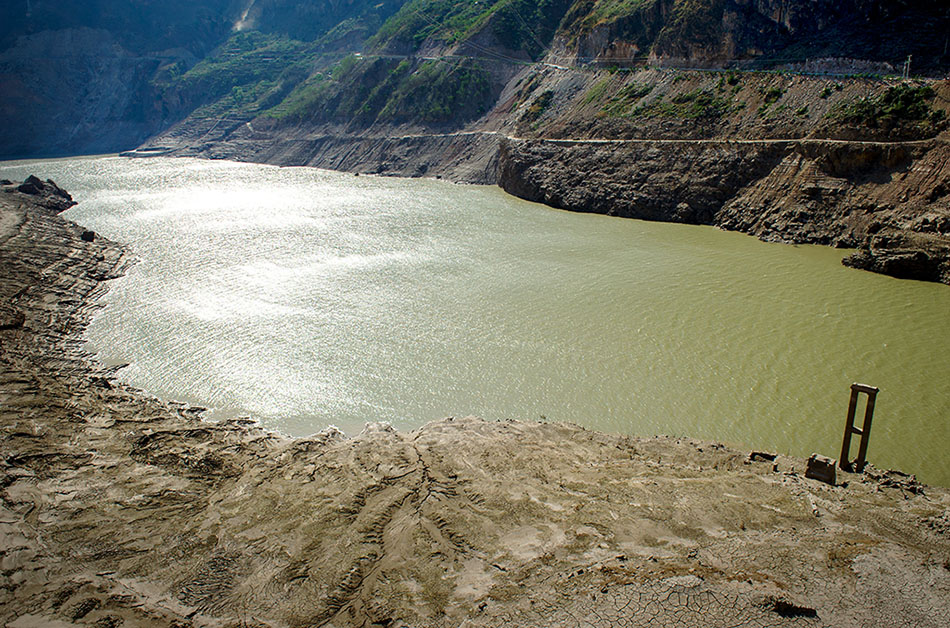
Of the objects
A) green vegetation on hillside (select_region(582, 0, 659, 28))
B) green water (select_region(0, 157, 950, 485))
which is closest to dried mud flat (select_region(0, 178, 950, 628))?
green water (select_region(0, 157, 950, 485))

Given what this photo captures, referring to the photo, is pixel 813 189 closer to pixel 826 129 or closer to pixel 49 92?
pixel 826 129

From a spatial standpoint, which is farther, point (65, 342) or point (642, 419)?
point (65, 342)

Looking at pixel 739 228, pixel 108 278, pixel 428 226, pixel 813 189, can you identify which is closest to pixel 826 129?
pixel 813 189

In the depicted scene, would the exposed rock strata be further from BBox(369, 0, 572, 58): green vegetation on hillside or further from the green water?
BBox(369, 0, 572, 58): green vegetation on hillside

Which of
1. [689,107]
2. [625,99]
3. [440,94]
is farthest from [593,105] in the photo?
[440,94]

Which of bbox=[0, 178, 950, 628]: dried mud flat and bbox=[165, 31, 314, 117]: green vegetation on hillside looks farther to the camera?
bbox=[165, 31, 314, 117]: green vegetation on hillside
